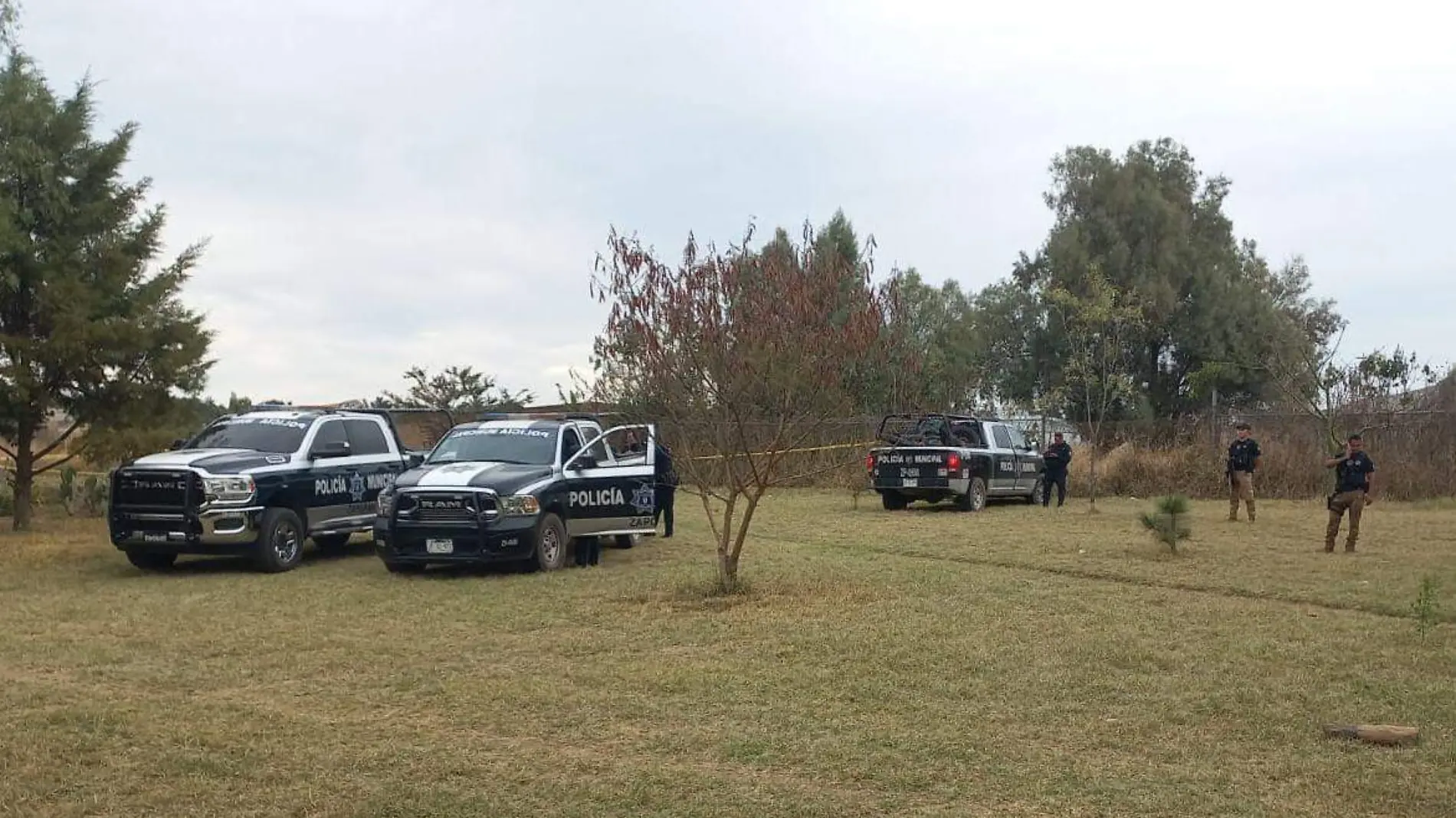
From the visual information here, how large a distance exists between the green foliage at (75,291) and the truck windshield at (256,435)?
3.59 meters

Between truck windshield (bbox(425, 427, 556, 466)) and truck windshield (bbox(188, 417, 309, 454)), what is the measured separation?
5.80 feet

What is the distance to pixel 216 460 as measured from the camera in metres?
14.0

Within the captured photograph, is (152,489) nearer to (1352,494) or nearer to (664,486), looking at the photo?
(664,486)

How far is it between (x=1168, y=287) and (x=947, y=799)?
1644 inches

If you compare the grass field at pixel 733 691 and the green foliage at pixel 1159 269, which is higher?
the green foliage at pixel 1159 269

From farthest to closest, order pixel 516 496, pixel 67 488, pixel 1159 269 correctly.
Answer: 1. pixel 1159 269
2. pixel 67 488
3. pixel 516 496

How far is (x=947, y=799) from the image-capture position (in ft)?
18.1

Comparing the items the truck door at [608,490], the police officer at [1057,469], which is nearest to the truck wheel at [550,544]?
the truck door at [608,490]

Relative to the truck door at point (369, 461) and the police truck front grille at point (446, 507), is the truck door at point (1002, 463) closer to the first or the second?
the truck door at point (369, 461)

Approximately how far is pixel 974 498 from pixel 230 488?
13175 mm

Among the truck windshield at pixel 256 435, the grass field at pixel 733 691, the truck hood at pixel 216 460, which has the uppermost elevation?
the truck windshield at pixel 256 435

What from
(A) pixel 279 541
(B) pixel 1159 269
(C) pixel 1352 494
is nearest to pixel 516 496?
(A) pixel 279 541

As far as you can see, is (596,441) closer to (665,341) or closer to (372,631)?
(665,341)

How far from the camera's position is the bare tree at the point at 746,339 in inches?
429
